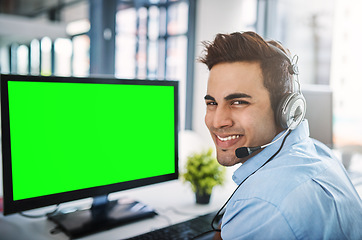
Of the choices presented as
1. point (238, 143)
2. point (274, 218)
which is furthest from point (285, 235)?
point (238, 143)

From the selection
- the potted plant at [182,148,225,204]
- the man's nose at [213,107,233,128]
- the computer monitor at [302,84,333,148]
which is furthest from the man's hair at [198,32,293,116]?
the computer monitor at [302,84,333,148]

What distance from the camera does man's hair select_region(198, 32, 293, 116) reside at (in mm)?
795

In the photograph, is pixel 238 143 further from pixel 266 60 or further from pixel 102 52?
pixel 102 52

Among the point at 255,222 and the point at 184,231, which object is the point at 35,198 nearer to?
the point at 184,231

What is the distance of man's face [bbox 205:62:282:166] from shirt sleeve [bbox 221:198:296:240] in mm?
202

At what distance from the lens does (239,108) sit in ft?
2.65

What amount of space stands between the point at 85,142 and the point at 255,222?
1.94ft

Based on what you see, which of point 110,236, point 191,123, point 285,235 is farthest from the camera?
point 191,123

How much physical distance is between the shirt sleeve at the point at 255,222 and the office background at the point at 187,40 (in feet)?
1.45

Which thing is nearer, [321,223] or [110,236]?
[321,223]

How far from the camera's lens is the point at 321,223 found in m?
0.62

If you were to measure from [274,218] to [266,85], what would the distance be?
33cm

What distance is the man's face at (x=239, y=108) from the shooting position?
791 mm

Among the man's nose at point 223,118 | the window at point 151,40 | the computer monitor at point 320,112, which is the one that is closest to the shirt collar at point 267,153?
the man's nose at point 223,118
